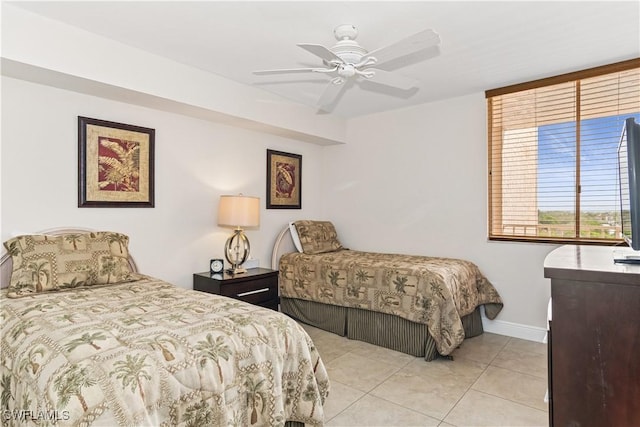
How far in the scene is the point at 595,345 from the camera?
1.05m

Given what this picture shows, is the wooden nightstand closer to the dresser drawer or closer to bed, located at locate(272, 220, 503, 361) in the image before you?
the dresser drawer

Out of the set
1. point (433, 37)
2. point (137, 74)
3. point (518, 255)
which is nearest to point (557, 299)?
point (433, 37)

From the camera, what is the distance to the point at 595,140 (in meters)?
3.17

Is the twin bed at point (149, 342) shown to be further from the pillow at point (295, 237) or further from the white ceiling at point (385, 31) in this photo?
the white ceiling at point (385, 31)

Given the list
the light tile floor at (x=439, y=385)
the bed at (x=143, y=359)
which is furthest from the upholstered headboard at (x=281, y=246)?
the bed at (x=143, y=359)

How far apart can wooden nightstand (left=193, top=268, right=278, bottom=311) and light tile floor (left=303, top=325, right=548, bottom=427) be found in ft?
2.18

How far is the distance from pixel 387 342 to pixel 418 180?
1841 millimetres

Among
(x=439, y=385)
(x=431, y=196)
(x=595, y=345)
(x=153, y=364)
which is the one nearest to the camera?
(x=595, y=345)

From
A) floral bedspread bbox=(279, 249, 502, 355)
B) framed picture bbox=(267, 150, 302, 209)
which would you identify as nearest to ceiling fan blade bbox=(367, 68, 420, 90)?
floral bedspread bbox=(279, 249, 502, 355)

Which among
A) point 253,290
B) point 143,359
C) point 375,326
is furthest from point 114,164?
point 375,326

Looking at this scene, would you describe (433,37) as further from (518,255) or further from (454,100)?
(518,255)

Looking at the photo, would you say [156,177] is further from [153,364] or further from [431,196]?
[431,196]

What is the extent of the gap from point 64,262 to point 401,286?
252 cm

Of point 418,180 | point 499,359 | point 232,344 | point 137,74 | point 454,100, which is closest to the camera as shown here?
point 232,344
